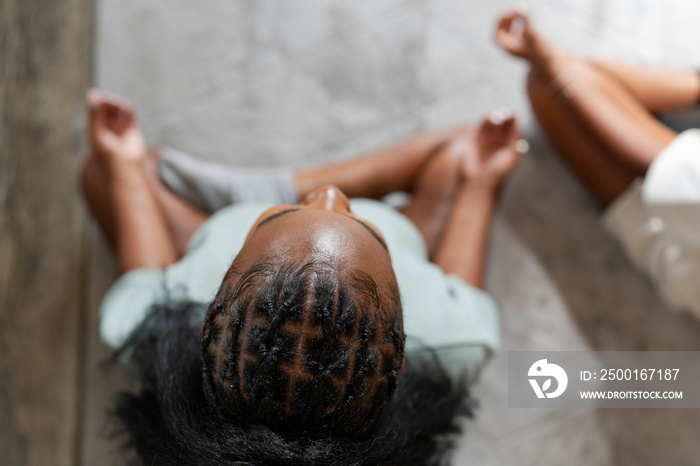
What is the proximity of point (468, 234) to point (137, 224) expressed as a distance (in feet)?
1.91

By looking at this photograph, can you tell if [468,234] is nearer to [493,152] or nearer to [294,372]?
[493,152]


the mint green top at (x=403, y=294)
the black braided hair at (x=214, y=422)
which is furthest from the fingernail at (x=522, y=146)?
the black braided hair at (x=214, y=422)

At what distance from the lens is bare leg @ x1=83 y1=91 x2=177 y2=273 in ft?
2.96

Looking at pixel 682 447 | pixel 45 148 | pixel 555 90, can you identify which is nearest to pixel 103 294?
pixel 45 148

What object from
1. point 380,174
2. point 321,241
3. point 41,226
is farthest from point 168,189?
point 321,241

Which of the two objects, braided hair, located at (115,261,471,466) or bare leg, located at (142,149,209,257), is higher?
braided hair, located at (115,261,471,466)

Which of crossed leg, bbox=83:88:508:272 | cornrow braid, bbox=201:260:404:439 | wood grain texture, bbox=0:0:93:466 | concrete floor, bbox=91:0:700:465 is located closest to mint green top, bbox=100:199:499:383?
crossed leg, bbox=83:88:508:272

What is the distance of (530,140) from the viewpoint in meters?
1.24

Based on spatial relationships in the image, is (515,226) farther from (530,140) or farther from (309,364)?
(309,364)

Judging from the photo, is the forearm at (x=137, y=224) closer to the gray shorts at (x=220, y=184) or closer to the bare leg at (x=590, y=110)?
the gray shorts at (x=220, y=184)

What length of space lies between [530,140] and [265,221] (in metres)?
0.87

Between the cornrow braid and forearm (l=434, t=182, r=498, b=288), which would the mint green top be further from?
the cornrow braid

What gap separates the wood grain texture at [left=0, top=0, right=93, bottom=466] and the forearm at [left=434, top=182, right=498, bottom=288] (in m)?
0.78

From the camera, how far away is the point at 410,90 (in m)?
1.25
